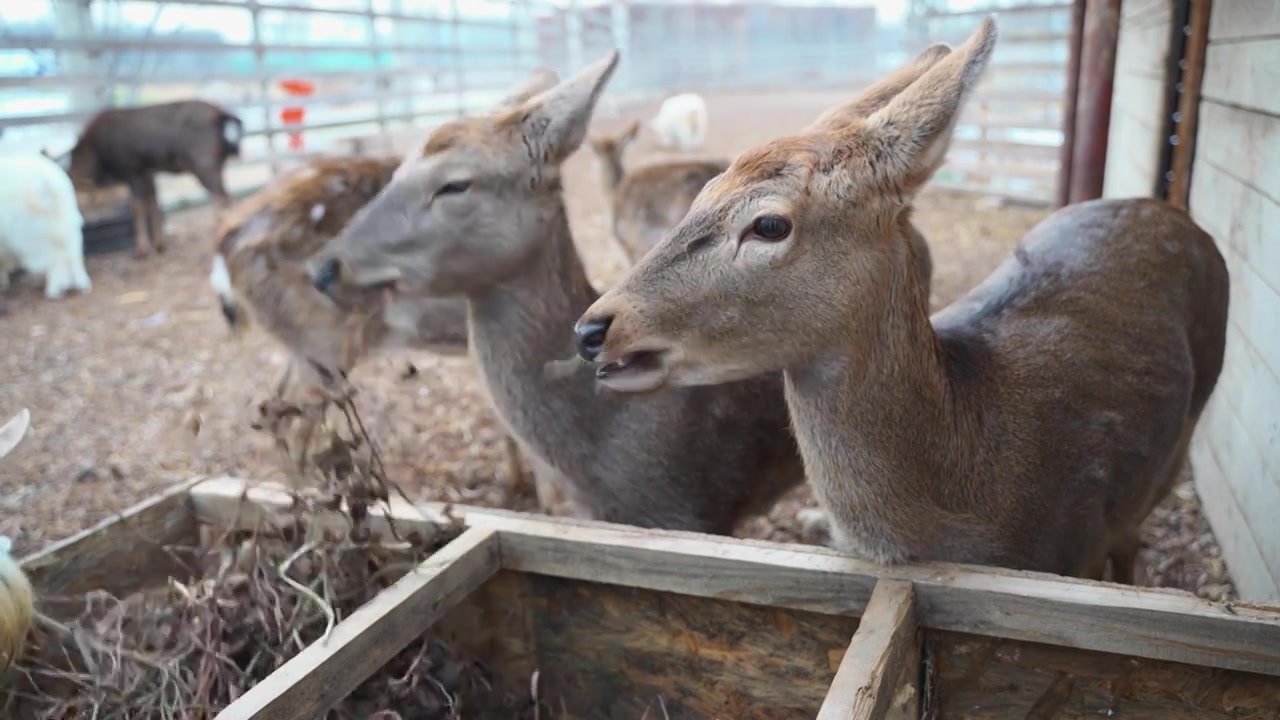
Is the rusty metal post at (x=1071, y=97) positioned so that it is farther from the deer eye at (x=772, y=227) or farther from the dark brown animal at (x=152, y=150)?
the dark brown animal at (x=152, y=150)

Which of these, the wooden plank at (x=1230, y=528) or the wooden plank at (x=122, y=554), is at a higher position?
the wooden plank at (x=122, y=554)

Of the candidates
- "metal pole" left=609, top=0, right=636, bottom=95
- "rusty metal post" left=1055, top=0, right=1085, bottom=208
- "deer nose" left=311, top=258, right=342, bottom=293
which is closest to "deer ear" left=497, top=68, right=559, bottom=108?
"deer nose" left=311, top=258, right=342, bottom=293

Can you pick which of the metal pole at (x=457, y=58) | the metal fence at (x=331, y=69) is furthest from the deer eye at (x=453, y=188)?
the metal pole at (x=457, y=58)

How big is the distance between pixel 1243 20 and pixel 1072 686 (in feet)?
7.98

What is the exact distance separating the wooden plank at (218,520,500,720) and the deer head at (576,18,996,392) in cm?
66

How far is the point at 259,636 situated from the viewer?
2590 mm

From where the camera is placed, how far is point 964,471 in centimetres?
247

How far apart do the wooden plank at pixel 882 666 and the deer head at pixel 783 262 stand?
0.56 m

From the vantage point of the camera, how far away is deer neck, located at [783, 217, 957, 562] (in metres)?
2.34

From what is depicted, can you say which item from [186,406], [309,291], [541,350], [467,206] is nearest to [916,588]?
[541,350]

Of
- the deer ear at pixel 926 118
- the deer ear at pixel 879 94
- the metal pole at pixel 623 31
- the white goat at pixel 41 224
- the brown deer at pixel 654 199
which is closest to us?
the deer ear at pixel 926 118

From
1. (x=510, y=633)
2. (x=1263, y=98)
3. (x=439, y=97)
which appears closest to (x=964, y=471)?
(x=510, y=633)

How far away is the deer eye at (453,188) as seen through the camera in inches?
133

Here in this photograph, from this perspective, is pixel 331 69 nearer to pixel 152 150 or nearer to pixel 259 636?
pixel 152 150
